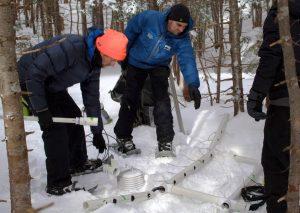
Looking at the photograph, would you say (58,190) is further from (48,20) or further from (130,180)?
(48,20)

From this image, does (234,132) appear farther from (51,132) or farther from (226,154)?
(51,132)

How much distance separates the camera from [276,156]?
3098 millimetres

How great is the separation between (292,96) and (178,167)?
108 inches

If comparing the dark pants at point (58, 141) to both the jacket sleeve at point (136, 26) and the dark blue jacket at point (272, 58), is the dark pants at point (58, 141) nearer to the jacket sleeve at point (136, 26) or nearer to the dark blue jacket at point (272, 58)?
the jacket sleeve at point (136, 26)

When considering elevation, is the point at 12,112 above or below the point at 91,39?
below

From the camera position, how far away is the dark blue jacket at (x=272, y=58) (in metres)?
2.85

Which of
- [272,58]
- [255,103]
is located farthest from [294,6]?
[255,103]

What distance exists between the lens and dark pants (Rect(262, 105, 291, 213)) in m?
3.02

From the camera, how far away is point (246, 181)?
429 centimetres

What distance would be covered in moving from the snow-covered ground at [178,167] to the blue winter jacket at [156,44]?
3.34 feet

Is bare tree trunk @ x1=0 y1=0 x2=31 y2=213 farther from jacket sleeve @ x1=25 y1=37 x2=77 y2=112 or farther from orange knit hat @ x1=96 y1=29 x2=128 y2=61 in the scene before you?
orange knit hat @ x1=96 y1=29 x2=128 y2=61

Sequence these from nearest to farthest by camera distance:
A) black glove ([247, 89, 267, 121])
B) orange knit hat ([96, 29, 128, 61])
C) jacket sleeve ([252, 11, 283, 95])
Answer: jacket sleeve ([252, 11, 283, 95])
black glove ([247, 89, 267, 121])
orange knit hat ([96, 29, 128, 61])

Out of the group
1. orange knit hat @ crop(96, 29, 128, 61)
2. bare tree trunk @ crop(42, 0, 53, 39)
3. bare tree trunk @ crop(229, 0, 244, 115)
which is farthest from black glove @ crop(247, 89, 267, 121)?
bare tree trunk @ crop(42, 0, 53, 39)

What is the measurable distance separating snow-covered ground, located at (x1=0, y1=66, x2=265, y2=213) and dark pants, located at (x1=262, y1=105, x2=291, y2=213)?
2.07 ft
